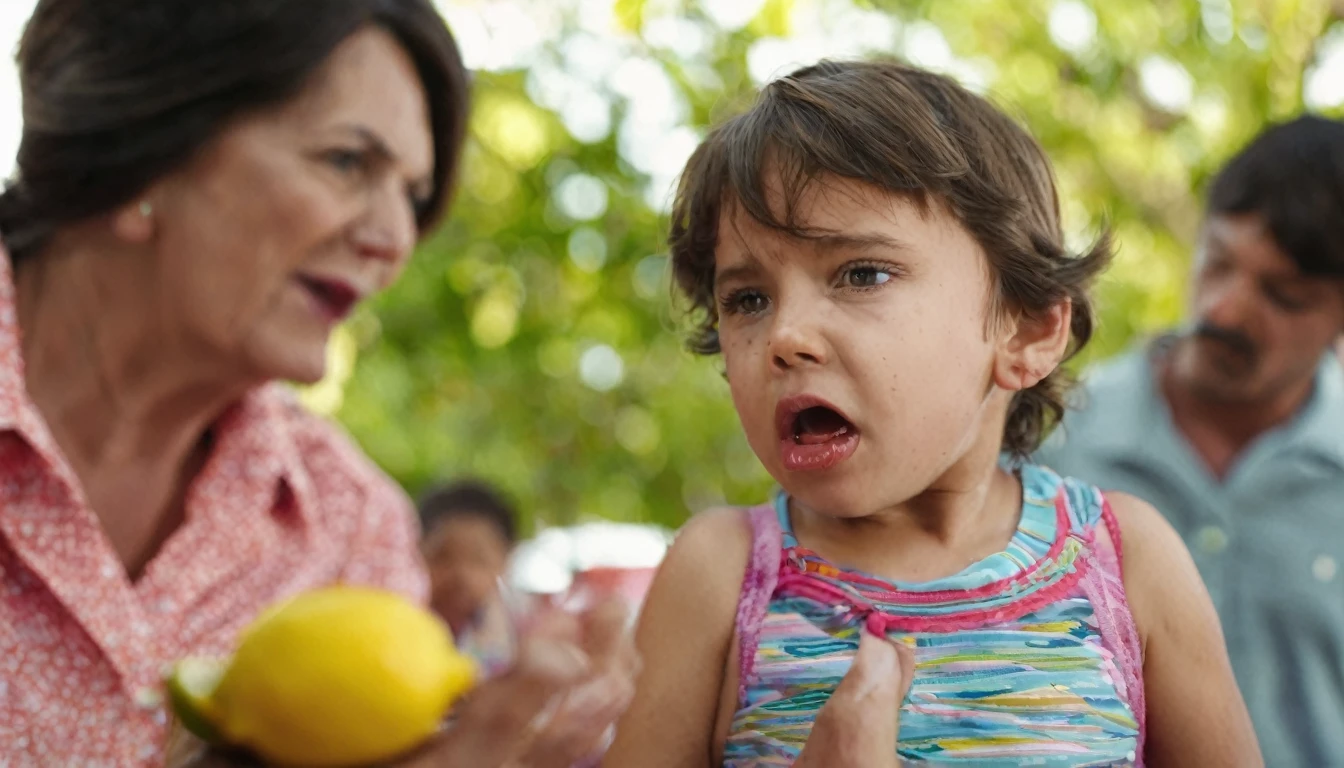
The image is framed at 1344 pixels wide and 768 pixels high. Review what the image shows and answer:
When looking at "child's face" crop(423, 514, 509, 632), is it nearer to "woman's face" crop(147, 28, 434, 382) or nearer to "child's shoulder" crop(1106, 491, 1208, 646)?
"woman's face" crop(147, 28, 434, 382)

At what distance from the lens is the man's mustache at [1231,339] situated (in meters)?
2.93

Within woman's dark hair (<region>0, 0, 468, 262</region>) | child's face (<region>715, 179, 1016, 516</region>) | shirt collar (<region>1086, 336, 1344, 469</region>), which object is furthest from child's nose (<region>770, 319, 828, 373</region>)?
shirt collar (<region>1086, 336, 1344, 469</region>)

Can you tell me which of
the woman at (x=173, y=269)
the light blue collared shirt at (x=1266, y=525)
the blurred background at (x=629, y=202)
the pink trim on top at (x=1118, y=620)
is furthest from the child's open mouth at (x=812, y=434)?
the blurred background at (x=629, y=202)

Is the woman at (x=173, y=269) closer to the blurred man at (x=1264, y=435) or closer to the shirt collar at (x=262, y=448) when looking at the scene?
the shirt collar at (x=262, y=448)

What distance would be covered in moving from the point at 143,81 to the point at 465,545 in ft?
11.2

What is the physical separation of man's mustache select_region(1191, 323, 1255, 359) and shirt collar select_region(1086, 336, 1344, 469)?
0.22m

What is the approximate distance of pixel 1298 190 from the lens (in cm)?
289

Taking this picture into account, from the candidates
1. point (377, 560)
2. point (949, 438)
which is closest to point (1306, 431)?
point (949, 438)

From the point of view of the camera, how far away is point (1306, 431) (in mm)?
2994

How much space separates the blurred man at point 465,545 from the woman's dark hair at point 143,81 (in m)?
2.94

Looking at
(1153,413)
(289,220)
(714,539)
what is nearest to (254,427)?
(289,220)

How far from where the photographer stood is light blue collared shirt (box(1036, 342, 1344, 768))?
2.81 meters

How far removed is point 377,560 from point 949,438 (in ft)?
4.32

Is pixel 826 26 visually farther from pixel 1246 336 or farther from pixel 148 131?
pixel 148 131
